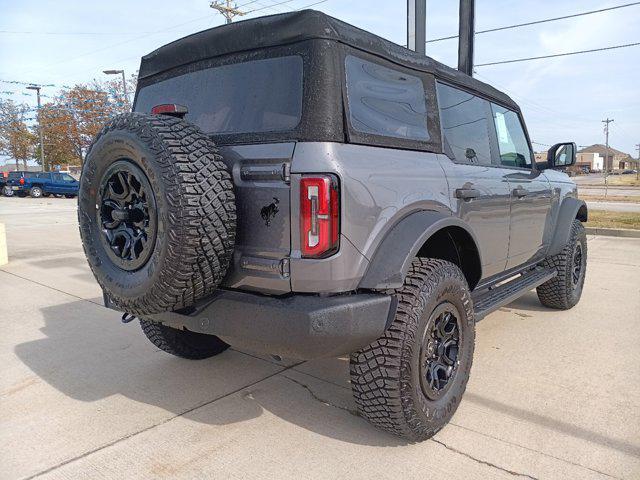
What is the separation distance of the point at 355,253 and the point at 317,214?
255mm

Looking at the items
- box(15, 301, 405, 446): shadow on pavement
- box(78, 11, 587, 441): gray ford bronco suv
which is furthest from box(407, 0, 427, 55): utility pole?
box(15, 301, 405, 446): shadow on pavement

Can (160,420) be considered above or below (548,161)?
below

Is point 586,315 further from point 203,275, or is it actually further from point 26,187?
point 26,187

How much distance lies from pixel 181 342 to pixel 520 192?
277cm

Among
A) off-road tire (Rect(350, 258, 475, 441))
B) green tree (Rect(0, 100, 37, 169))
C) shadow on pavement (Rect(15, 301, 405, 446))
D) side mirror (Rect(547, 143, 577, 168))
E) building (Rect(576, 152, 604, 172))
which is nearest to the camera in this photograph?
off-road tire (Rect(350, 258, 475, 441))

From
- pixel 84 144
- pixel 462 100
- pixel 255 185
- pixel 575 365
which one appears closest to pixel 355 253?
pixel 255 185

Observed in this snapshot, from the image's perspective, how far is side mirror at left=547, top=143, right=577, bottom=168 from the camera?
450 cm

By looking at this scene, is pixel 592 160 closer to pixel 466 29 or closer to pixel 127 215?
pixel 466 29

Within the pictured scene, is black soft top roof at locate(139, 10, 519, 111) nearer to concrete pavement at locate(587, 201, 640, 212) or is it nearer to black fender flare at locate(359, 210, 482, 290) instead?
black fender flare at locate(359, 210, 482, 290)

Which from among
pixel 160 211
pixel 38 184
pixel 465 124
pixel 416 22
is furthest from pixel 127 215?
pixel 38 184

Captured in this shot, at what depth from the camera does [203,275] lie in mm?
2166

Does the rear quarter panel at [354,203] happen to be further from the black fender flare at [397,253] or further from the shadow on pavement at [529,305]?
the shadow on pavement at [529,305]

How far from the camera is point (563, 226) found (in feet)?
15.2

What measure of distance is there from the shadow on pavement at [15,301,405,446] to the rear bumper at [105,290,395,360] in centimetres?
70
